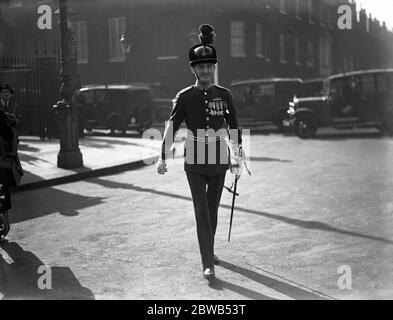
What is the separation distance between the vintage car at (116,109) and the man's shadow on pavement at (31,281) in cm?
1637

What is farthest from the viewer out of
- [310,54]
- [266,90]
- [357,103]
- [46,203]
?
[310,54]

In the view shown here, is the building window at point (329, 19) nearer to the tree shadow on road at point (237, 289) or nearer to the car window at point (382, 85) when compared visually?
the car window at point (382, 85)

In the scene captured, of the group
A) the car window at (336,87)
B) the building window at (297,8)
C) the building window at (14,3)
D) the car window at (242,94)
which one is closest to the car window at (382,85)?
the car window at (336,87)

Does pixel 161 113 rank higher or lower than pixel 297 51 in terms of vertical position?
lower

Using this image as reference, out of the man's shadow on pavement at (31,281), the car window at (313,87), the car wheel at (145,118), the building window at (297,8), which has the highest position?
the building window at (297,8)

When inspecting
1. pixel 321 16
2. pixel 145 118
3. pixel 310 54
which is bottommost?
pixel 145 118

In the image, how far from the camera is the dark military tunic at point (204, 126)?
457 centimetres

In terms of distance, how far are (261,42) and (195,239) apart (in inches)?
1141

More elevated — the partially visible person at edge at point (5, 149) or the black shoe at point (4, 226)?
the partially visible person at edge at point (5, 149)

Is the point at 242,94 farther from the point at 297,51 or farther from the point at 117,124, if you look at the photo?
the point at 297,51

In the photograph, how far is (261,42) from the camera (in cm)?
3338

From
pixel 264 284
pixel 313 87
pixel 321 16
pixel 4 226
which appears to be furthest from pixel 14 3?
pixel 264 284

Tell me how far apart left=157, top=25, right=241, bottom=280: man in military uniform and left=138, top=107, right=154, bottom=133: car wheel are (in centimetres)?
1676
